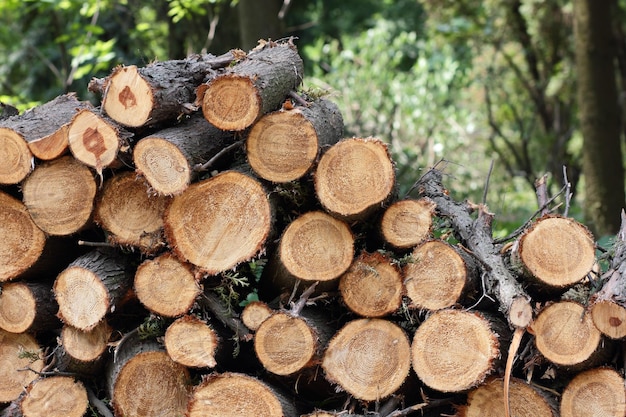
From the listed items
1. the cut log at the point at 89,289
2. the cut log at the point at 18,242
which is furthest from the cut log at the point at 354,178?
the cut log at the point at 18,242

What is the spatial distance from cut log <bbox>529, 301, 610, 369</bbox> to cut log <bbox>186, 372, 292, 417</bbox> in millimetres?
1051

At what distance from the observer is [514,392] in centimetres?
288

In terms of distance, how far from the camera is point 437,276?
118 inches

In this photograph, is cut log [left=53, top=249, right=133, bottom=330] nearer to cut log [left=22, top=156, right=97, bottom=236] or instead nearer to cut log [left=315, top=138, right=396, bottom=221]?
cut log [left=22, top=156, right=97, bottom=236]

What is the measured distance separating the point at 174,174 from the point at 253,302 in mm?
623

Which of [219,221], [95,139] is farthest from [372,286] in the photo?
[95,139]

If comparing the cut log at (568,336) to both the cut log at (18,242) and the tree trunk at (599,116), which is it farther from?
the tree trunk at (599,116)

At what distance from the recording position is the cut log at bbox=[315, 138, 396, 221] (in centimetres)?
300

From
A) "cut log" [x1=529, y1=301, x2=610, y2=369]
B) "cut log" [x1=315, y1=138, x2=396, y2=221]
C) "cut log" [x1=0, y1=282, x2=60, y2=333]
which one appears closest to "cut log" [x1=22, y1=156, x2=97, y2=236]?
"cut log" [x1=0, y1=282, x2=60, y2=333]

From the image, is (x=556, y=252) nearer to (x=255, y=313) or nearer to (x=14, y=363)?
(x=255, y=313)

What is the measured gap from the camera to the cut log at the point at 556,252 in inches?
113

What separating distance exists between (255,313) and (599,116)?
4.60m

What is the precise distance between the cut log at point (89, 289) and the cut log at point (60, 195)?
179 millimetres

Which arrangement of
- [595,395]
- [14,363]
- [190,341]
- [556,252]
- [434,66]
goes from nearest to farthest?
[595,395]
[556,252]
[190,341]
[14,363]
[434,66]
